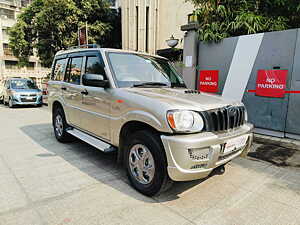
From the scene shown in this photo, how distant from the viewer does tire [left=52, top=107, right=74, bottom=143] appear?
455 cm

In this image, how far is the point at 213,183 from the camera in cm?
294

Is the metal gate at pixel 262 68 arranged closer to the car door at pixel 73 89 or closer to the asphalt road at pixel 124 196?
the asphalt road at pixel 124 196

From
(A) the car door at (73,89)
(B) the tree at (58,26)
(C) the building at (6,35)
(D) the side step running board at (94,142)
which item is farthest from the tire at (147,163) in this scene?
(C) the building at (6,35)

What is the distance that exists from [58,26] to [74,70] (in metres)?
11.4

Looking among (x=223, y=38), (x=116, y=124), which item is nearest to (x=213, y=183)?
(x=116, y=124)

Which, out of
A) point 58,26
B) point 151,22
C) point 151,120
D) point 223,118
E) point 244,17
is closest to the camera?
point 151,120

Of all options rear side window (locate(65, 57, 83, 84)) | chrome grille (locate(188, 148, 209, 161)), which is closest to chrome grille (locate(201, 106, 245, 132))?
chrome grille (locate(188, 148, 209, 161))

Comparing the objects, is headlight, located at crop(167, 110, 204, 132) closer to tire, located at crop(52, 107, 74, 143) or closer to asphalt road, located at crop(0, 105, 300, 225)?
asphalt road, located at crop(0, 105, 300, 225)

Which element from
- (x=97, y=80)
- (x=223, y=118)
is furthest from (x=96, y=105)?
(x=223, y=118)

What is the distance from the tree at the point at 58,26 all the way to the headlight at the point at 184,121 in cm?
1386

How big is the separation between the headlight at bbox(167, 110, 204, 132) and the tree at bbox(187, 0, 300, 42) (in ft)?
15.3

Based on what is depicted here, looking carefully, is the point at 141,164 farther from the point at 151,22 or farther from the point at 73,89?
the point at 151,22

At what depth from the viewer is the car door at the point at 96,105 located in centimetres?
309

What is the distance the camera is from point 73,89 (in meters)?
3.97
